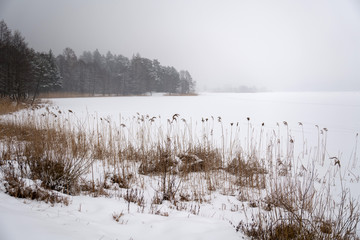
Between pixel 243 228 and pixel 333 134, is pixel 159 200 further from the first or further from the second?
pixel 333 134

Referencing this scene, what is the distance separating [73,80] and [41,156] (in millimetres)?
51377

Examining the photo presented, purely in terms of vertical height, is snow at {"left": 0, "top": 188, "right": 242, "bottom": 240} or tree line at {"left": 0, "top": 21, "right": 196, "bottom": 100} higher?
tree line at {"left": 0, "top": 21, "right": 196, "bottom": 100}

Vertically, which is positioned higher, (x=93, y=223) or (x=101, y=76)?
(x=101, y=76)

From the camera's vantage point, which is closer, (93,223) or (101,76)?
(93,223)

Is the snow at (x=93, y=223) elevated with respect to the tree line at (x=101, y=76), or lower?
lower

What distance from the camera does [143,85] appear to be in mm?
51875

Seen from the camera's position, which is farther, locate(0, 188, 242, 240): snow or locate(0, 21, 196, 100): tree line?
locate(0, 21, 196, 100): tree line

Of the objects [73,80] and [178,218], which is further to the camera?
[73,80]

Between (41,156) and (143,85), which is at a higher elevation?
(143,85)

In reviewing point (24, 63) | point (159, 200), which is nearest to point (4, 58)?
point (24, 63)

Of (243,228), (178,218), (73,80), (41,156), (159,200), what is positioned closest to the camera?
(243,228)

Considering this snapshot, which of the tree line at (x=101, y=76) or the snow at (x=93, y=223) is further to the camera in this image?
the tree line at (x=101, y=76)

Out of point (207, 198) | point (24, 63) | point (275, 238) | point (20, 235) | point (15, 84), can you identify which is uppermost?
point (24, 63)

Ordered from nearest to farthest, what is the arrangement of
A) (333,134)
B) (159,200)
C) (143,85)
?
1. (159,200)
2. (333,134)
3. (143,85)
